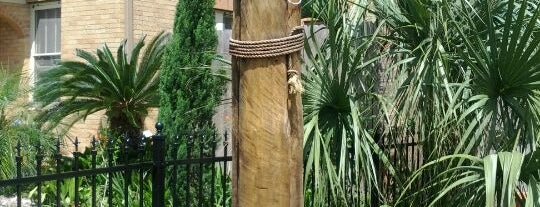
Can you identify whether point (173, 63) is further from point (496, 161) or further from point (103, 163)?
point (496, 161)

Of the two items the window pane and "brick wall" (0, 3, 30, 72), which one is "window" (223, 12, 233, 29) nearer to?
the window pane

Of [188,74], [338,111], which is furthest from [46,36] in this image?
[338,111]

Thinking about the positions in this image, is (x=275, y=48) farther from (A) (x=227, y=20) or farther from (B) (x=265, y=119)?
(A) (x=227, y=20)

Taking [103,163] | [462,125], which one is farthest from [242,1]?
[103,163]

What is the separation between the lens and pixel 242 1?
2.32 m

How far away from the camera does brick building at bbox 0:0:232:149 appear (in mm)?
9461

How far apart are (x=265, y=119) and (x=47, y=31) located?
376 inches

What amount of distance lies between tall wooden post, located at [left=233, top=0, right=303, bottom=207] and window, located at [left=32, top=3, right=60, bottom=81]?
9.16 m

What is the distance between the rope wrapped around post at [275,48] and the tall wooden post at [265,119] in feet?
0.06

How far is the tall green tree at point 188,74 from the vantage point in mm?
6672

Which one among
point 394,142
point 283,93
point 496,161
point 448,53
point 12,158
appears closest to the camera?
point 283,93

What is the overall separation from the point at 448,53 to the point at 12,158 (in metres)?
4.20

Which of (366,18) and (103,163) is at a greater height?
(366,18)

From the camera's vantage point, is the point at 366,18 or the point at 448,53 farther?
the point at 366,18
